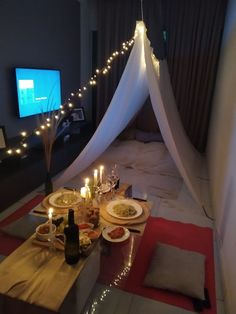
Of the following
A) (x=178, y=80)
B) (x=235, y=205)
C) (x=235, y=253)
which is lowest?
(x=235, y=253)

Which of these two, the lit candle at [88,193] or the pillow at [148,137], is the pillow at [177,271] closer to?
the lit candle at [88,193]

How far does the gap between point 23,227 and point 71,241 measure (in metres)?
1.10

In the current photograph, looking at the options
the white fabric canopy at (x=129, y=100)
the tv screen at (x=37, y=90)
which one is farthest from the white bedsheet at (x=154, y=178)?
the tv screen at (x=37, y=90)

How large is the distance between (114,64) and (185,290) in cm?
400

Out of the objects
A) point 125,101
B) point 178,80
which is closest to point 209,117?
point 178,80

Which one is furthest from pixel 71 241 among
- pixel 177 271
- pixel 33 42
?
pixel 33 42

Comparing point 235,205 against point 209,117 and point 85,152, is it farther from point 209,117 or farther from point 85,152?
point 209,117

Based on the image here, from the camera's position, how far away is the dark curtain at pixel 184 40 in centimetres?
404

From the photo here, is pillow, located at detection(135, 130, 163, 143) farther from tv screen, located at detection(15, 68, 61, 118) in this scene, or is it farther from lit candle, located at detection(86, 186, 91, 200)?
lit candle, located at detection(86, 186, 91, 200)

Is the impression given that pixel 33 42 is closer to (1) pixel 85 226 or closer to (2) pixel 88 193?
(2) pixel 88 193

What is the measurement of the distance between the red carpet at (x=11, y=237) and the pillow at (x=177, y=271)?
1105 mm

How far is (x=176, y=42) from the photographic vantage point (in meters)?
4.25

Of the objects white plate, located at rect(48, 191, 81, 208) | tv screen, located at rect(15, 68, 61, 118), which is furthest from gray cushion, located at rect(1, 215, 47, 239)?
tv screen, located at rect(15, 68, 61, 118)

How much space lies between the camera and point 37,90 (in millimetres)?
3393
